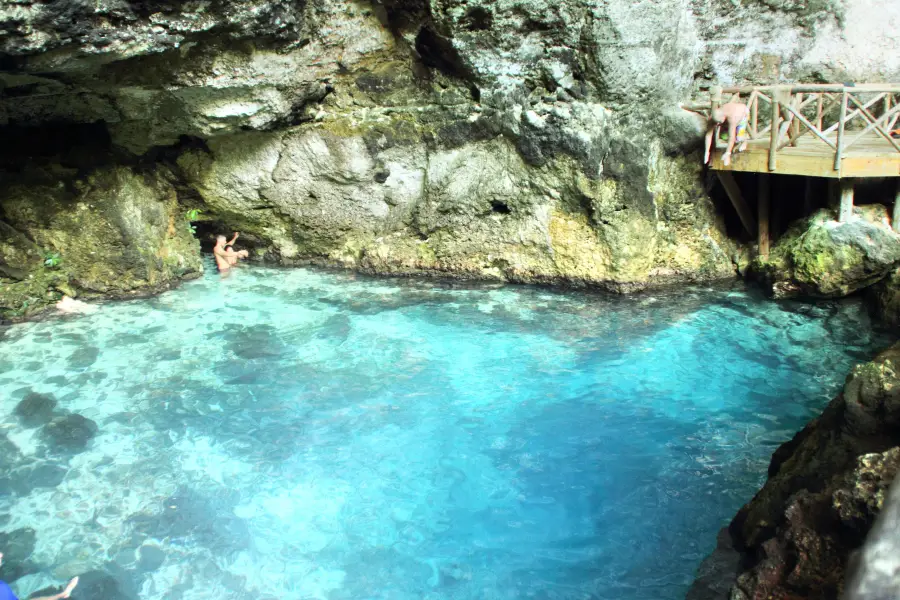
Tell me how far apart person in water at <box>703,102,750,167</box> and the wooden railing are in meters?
0.16

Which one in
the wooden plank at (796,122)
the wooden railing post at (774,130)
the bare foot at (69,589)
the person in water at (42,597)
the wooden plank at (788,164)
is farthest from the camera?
the wooden plank at (796,122)

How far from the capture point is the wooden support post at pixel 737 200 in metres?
10.3

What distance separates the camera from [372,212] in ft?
35.9

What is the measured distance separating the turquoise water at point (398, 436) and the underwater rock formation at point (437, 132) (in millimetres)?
976

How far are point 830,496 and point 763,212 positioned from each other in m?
7.85

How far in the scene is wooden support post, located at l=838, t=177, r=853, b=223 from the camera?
9062 millimetres

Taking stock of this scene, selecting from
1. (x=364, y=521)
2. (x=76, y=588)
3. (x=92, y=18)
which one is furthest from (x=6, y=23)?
(x=364, y=521)

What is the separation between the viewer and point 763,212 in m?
10.4

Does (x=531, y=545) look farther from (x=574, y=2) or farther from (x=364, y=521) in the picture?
(x=574, y=2)

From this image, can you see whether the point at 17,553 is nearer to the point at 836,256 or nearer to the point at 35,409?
the point at 35,409

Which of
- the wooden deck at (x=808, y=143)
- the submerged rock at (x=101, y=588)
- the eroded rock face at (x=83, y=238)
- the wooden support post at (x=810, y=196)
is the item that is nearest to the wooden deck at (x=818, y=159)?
the wooden deck at (x=808, y=143)

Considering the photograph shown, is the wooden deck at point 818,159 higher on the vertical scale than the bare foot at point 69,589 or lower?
higher

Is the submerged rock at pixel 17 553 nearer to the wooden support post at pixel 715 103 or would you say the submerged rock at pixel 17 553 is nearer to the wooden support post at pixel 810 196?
the wooden support post at pixel 715 103

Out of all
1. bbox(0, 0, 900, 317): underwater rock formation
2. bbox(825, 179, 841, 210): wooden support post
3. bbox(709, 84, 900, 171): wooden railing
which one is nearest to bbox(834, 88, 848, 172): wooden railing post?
bbox(709, 84, 900, 171): wooden railing
